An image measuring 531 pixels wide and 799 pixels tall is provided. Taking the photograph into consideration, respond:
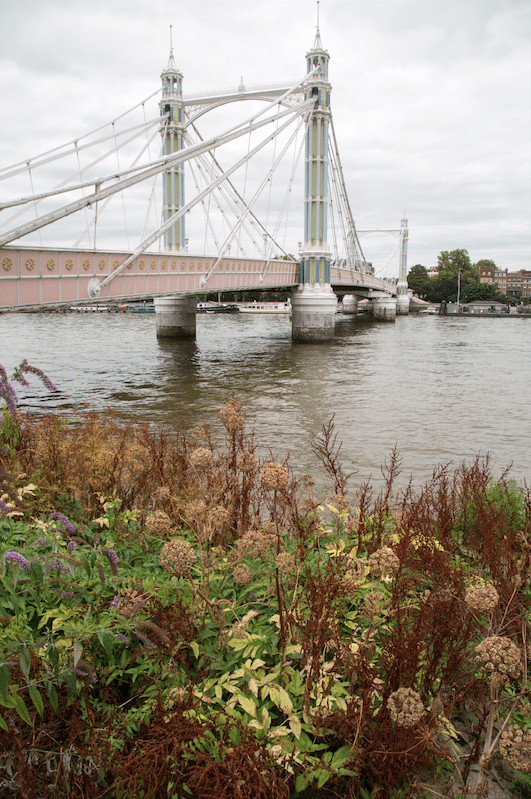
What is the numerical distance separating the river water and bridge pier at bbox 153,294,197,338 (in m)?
3.74

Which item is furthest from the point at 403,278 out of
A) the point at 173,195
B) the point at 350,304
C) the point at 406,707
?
the point at 406,707

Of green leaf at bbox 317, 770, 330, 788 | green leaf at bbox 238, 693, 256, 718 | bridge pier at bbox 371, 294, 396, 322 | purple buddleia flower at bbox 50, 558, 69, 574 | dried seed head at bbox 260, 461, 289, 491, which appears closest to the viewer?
green leaf at bbox 317, 770, 330, 788

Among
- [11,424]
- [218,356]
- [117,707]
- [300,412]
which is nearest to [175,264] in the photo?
[218,356]

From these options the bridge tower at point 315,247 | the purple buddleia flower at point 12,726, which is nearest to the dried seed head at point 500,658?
the purple buddleia flower at point 12,726

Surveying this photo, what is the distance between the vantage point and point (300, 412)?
599 inches

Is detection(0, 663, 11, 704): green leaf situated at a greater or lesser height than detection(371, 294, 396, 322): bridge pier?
lesser

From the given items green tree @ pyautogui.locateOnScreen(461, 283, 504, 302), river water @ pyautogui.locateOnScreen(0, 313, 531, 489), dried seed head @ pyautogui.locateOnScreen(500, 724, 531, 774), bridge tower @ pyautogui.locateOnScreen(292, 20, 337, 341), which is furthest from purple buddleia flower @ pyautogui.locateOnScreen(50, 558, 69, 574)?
green tree @ pyautogui.locateOnScreen(461, 283, 504, 302)

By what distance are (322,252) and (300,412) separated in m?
25.4

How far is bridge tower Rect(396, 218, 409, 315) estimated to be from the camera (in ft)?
308

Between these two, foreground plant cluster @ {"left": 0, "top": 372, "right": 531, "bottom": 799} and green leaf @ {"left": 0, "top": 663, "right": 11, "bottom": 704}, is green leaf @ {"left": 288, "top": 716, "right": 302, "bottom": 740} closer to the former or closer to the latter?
foreground plant cluster @ {"left": 0, "top": 372, "right": 531, "bottom": 799}

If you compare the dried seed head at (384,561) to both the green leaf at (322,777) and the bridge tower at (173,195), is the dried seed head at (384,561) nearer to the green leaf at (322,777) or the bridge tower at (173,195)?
→ the green leaf at (322,777)

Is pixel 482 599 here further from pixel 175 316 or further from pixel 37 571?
pixel 175 316

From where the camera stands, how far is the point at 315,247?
38250 millimetres

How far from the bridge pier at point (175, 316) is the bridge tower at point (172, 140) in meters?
3.78
